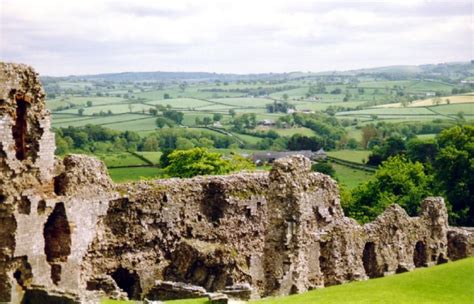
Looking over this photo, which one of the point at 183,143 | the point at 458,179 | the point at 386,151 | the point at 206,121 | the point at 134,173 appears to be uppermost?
the point at 458,179

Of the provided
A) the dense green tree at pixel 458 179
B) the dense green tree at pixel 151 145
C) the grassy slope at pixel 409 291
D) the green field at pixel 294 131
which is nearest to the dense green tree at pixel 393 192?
the dense green tree at pixel 458 179

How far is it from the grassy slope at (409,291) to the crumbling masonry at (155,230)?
1608 mm

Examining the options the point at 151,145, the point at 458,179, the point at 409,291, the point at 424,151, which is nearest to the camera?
the point at 409,291

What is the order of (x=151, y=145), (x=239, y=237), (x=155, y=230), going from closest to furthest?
(x=155, y=230) < (x=239, y=237) < (x=151, y=145)

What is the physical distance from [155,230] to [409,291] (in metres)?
8.47

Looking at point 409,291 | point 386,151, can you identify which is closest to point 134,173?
point 386,151

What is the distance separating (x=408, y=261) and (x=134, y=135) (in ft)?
255

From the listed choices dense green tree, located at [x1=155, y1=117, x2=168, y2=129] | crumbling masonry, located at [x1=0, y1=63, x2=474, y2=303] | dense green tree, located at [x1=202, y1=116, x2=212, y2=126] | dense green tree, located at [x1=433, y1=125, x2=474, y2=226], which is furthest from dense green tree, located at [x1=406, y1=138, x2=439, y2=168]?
dense green tree, located at [x1=202, y1=116, x2=212, y2=126]

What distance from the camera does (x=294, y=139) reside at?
117m

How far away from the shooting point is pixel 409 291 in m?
24.6

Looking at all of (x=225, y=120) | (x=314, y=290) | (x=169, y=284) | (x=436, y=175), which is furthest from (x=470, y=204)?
(x=225, y=120)

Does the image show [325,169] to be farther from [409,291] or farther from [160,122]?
[160,122]

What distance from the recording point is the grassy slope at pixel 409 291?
23.4 meters

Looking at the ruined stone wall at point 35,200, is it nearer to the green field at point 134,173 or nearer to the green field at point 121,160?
the green field at point 134,173
